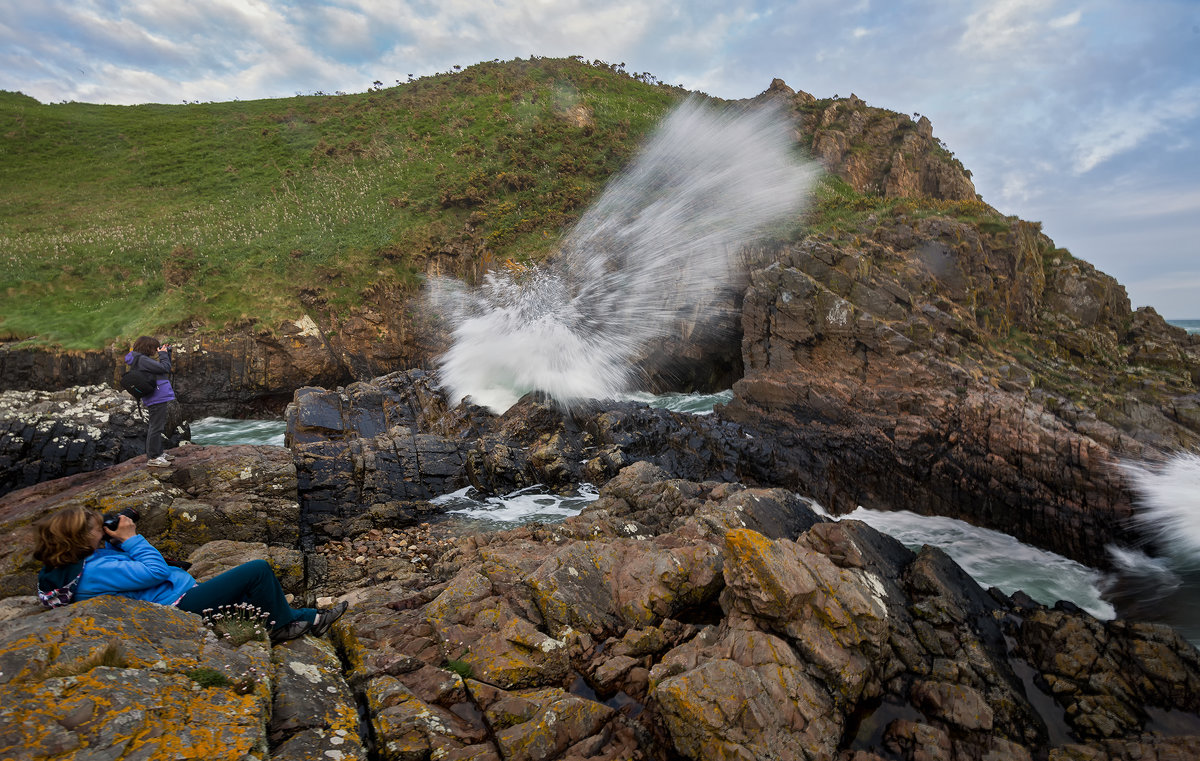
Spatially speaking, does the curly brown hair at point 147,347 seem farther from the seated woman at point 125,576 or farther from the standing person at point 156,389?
the seated woman at point 125,576

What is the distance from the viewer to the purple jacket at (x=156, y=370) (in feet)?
33.1

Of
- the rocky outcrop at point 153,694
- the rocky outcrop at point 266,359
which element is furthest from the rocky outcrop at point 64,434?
the rocky outcrop at point 153,694

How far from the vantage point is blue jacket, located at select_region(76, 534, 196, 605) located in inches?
171

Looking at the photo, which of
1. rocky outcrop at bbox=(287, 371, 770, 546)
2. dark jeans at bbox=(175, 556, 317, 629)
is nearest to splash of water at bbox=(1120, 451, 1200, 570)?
rocky outcrop at bbox=(287, 371, 770, 546)

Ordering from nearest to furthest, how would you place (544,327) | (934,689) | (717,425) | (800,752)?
(800,752)
(934,689)
(717,425)
(544,327)

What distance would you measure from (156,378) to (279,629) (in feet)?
27.1

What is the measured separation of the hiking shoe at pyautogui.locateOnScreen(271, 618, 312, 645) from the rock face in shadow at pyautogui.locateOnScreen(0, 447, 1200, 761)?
0.17 m

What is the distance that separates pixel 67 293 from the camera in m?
25.7

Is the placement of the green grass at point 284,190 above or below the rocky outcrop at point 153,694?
above

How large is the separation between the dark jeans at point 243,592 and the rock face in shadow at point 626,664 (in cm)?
33

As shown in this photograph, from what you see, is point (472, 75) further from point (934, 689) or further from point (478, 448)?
point (934, 689)

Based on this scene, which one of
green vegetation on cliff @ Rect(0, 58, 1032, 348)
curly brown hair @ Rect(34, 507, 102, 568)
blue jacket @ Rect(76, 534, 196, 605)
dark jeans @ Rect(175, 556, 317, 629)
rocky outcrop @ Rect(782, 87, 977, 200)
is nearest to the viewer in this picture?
curly brown hair @ Rect(34, 507, 102, 568)

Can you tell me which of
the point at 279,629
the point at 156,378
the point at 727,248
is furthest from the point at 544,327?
the point at 279,629

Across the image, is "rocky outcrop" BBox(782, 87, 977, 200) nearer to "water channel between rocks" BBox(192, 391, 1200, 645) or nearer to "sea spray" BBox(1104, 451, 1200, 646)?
"sea spray" BBox(1104, 451, 1200, 646)
